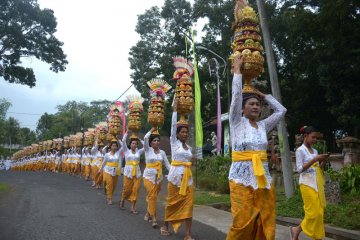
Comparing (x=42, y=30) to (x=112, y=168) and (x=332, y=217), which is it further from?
(x=332, y=217)

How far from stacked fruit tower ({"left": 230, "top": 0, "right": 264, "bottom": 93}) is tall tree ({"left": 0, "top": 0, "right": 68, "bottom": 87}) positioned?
20361 mm

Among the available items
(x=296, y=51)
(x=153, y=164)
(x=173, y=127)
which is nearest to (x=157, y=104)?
(x=153, y=164)

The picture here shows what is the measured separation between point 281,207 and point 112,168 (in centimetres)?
562

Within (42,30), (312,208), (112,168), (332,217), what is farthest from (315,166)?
(42,30)

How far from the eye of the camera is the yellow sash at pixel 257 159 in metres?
4.46

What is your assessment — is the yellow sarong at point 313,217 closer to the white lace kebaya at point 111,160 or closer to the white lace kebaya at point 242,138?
the white lace kebaya at point 242,138

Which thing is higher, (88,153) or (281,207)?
(88,153)

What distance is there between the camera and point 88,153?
23203mm

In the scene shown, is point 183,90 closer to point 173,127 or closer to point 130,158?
point 173,127

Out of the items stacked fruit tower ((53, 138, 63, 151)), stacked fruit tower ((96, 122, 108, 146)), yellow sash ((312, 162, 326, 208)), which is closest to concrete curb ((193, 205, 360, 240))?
yellow sash ((312, 162, 326, 208))

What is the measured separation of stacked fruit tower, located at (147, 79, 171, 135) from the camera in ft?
31.6

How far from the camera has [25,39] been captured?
2372cm

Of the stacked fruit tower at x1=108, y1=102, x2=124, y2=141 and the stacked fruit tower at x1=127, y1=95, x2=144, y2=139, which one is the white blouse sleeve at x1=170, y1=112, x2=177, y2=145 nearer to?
the stacked fruit tower at x1=127, y1=95, x2=144, y2=139

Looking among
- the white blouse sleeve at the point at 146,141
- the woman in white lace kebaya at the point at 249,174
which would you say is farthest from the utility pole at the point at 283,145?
the woman in white lace kebaya at the point at 249,174
